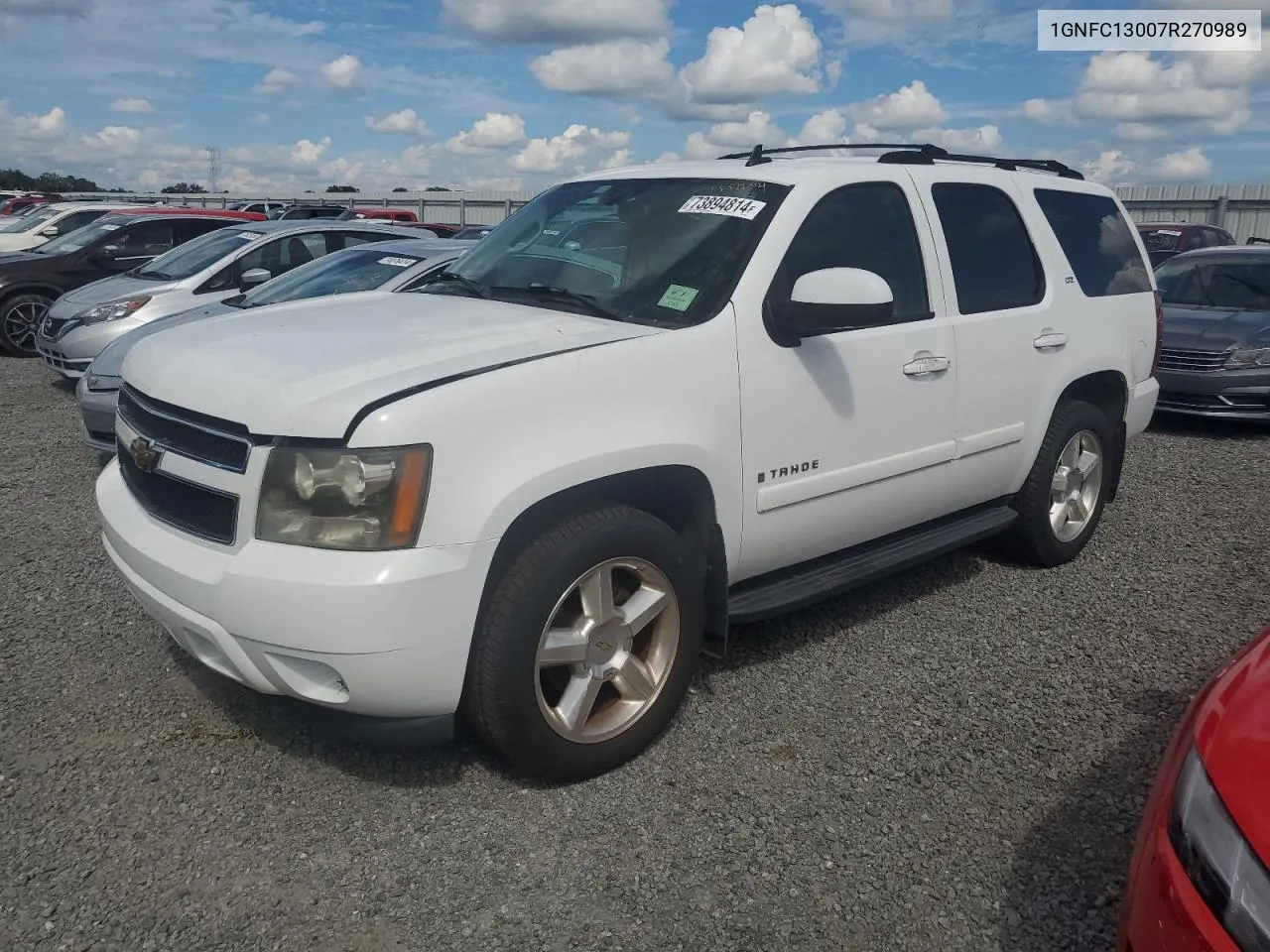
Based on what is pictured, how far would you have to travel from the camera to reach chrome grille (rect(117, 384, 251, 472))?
2746mm

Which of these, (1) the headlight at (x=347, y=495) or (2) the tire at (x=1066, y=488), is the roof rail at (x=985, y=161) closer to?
(2) the tire at (x=1066, y=488)

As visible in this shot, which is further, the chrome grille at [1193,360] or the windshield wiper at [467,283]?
Answer: the chrome grille at [1193,360]

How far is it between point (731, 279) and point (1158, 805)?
2.03m

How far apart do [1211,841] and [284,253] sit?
383 inches

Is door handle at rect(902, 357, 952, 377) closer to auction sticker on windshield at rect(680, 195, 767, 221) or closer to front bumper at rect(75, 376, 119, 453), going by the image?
auction sticker on windshield at rect(680, 195, 767, 221)

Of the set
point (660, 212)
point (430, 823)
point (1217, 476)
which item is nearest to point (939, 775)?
point (430, 823)

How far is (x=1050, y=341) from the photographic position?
4.60m

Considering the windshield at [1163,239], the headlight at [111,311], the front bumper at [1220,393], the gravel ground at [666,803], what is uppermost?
the windshield at [1163,239]

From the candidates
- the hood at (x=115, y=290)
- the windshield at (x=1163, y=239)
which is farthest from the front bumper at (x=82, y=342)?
the windshield at (x=1163, y=239)

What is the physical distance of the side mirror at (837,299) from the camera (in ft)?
10.7

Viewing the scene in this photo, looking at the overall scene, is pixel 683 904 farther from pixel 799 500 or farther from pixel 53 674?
pixel 53 674

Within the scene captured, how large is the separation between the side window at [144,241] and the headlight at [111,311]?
3.79 m

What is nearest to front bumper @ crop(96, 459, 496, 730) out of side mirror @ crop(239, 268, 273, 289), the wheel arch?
the wheel arch

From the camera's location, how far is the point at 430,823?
2922 mm
